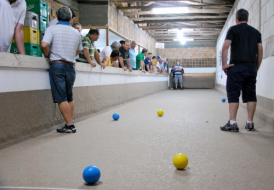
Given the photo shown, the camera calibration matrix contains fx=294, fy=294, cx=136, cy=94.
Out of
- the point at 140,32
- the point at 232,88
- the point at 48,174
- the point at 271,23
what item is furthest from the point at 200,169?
the point at 140,32

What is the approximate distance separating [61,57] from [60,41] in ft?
0.75

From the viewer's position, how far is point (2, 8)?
360cm

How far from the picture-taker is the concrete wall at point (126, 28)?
514 inches

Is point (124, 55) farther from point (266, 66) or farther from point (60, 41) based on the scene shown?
point (60, 41)

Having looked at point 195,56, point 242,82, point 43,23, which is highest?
point 195,56

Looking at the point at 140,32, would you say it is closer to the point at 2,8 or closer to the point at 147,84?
the point at 147,84

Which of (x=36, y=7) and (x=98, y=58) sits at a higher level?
(x=36, y=7)

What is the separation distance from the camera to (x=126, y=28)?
15594 mm

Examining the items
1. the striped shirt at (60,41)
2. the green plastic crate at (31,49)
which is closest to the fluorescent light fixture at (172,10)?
the green plastic crate at (31,49)

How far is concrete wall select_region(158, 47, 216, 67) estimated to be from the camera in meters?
25.3

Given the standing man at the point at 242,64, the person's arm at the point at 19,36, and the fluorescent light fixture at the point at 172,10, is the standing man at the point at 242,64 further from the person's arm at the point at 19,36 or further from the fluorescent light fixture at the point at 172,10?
the fluorescent light fixture at the point at 172,10

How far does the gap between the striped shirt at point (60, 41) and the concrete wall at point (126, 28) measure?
28.2ft

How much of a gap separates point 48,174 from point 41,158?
0.56 m

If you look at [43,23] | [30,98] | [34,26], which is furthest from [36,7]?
[30,98]
